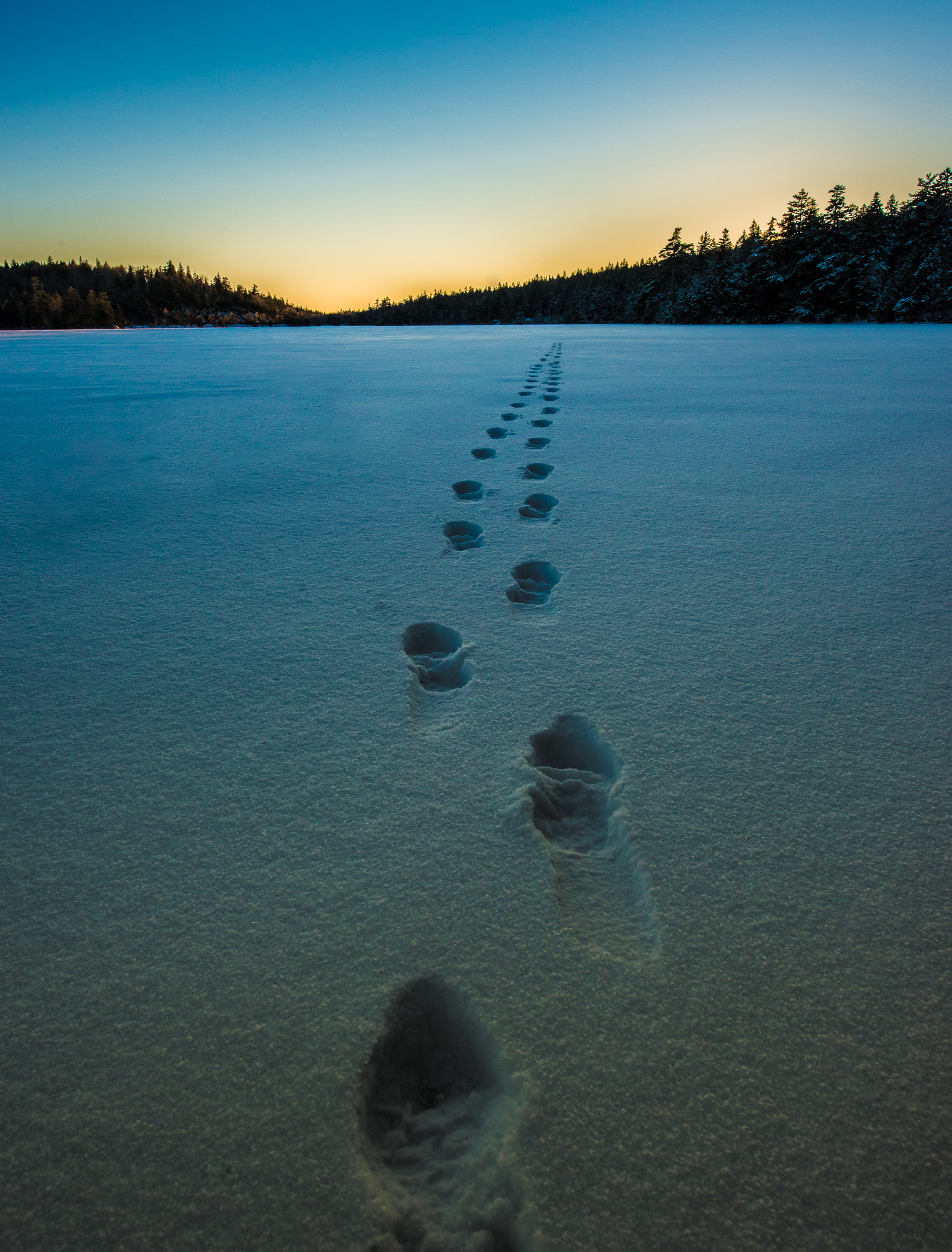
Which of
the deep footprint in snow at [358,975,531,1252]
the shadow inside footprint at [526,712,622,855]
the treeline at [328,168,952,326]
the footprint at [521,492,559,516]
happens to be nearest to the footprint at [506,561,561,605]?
the footprint at [521,492,559,516]

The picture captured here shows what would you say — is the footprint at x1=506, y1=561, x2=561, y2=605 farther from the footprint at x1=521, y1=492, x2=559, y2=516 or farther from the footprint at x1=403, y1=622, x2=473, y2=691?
the footprint at x1=521, y1=492, x2=559, y2=516

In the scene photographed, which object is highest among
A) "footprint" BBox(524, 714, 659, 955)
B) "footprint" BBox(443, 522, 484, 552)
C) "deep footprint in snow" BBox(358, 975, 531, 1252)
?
"footprint" BBox(443, 522, 484, 552)

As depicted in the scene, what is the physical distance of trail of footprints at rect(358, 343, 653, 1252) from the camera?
503mm

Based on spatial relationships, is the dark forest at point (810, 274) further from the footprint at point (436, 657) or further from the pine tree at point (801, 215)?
the footprint at point (436, 657)

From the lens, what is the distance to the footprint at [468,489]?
2.17 meters

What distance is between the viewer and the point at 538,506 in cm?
210

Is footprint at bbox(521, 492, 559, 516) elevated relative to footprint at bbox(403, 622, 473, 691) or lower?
elevated

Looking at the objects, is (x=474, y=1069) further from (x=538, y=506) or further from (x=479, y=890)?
(x=538, y=506)

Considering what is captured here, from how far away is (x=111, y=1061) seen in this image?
583 mm

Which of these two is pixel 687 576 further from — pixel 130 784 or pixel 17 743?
pixel 17 743

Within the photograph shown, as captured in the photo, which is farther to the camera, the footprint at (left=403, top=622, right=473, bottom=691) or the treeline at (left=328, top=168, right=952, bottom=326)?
the treeline at (left=328, top=168, right=952, bottom=326)

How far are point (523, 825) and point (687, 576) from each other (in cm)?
98

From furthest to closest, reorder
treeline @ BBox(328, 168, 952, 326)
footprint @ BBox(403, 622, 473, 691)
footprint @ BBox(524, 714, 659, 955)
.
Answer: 1. treeline @ BBox(328, 168, 952, 326)
2. footprint @ BBox(403, 622, 473, 691)
3. footprint @ BBox(524, 714, 659, 955)

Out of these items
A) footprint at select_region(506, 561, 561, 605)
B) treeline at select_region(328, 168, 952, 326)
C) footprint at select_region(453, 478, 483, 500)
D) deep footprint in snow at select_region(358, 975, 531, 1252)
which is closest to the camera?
deep footprint in snow at select_region(358, 975, 531, 1252)
